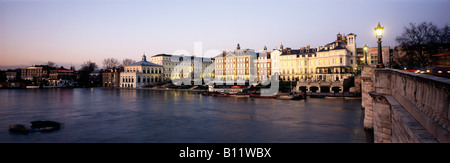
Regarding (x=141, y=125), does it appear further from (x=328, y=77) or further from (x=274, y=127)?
(x=328, y=77)

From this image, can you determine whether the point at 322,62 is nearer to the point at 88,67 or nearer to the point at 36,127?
the point at 36,127

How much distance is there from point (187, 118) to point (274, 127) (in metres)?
11.6

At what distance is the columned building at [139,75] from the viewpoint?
113000 mm

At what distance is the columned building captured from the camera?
371 feet

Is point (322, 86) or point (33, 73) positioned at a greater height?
point (33, 73)

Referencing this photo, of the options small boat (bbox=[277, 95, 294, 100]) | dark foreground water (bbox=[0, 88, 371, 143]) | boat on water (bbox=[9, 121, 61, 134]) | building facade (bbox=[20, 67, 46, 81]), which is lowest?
dark foreground water (bbox=[0, 88, 371, 143])

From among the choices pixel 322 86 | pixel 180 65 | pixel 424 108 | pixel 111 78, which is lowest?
pixel 322 86

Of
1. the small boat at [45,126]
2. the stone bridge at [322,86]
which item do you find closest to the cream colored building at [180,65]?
the stone bridge at [322,86]

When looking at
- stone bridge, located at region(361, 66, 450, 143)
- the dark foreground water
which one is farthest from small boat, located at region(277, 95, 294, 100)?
stone bridge, located at region(361, 66, 450, 143)

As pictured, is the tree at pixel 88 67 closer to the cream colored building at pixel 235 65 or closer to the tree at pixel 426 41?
the cream colored building at pixel 235 65

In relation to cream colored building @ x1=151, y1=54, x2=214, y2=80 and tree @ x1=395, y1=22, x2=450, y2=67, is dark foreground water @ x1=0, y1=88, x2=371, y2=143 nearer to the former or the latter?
tree @ x1=395, y1=22, x2=450, y2=67

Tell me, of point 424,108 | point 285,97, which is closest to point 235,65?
point 285,97

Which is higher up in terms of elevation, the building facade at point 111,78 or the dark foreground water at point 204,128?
the building facade at point 111,78

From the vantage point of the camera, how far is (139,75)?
371ft
